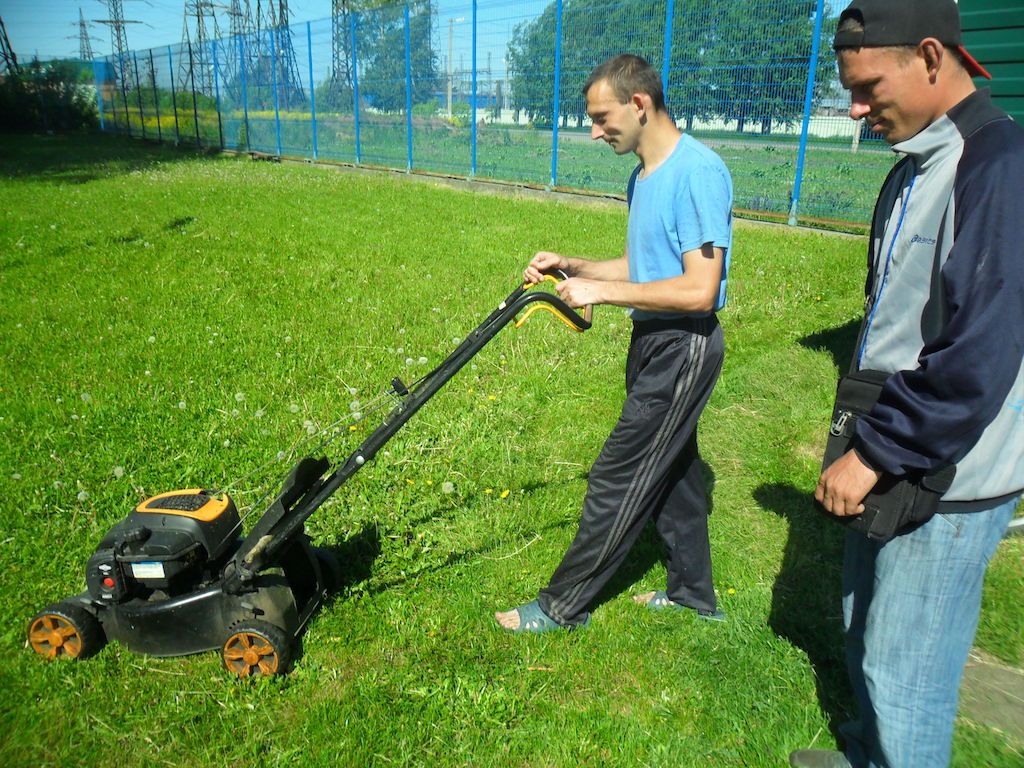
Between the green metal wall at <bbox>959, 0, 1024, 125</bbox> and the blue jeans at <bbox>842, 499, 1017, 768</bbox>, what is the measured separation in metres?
4.61

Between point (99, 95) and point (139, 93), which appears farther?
point (99, 95)

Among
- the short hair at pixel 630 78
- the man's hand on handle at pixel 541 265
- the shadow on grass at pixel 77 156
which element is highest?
the short hair at pixel 630 78

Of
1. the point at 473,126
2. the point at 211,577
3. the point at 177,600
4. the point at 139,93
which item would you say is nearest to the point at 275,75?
the point at 473,126

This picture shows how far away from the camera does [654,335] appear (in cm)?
284

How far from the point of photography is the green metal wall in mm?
5227

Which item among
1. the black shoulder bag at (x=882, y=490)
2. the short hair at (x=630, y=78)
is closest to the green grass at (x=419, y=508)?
the black shoulder bag at (x=882, y=490)

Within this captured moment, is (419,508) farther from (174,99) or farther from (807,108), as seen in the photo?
(174,99)

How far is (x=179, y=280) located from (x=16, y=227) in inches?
177

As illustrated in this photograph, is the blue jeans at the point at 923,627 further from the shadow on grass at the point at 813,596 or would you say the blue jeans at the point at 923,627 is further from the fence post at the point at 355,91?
the fence post at the point at 355,91

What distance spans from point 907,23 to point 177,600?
289 centimetres

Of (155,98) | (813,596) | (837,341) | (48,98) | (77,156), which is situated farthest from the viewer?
(48,98)

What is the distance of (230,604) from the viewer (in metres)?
2.92

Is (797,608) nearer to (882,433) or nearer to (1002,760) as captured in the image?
(1002,760)

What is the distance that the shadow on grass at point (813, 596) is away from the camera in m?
2.95
